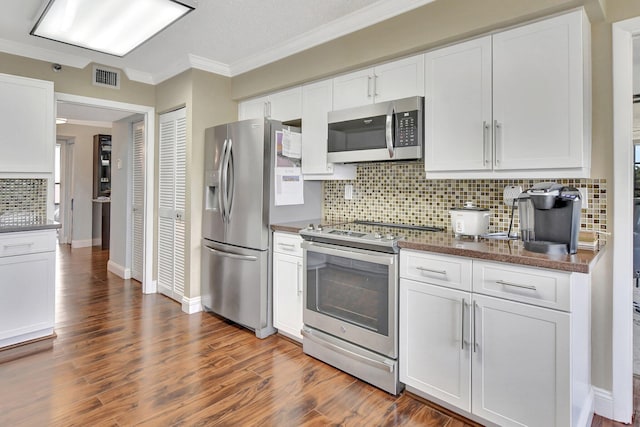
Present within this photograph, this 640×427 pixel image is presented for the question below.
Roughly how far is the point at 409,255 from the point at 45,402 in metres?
2.24

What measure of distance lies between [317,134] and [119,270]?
3683 mm

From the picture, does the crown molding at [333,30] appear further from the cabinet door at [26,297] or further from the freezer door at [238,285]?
the cabinet door at [26,297]

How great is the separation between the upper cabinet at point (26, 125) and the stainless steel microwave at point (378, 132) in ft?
8.20

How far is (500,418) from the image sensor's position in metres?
1.80

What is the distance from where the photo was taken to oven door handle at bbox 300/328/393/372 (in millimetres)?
2215

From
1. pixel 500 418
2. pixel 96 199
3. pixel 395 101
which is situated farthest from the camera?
pixel 96 199

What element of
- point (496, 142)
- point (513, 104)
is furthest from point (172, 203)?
point (513, 104)

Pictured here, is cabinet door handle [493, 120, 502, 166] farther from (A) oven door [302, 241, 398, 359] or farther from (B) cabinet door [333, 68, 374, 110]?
(B) cabinet door [333, 68, 374, 110]

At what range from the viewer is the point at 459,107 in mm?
2217

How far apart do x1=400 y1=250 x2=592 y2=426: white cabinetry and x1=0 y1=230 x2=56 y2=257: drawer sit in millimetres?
2789

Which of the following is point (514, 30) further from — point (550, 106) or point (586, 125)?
point (586, 125)

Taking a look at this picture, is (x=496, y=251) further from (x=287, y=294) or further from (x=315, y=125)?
(x=315, y=125)

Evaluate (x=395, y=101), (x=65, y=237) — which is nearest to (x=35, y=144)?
(x=395, y=101)

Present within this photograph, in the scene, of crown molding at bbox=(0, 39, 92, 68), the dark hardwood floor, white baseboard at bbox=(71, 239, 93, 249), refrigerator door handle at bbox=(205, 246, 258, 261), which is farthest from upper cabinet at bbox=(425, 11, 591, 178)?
white baseboard at bbox=(71, 239, 93, 249)
